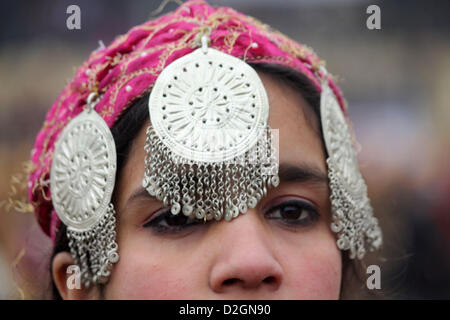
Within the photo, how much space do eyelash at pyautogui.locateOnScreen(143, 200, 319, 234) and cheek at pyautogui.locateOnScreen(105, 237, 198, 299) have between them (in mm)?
59

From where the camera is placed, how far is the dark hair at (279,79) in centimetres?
163

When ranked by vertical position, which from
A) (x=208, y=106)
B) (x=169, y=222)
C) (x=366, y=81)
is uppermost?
(x=366, y=81)

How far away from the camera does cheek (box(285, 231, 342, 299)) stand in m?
1.50

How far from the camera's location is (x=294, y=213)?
1610 mm

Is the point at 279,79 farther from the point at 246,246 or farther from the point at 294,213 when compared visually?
the point at 246,246

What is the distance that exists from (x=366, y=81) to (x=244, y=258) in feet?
17.3

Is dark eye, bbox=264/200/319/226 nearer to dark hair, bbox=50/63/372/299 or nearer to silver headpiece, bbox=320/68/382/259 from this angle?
silver headpiece, bbox=320/68/382/259

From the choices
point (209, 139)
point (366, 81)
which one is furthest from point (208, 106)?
point (366, 81)

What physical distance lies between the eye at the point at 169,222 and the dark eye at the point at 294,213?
0.70 feet

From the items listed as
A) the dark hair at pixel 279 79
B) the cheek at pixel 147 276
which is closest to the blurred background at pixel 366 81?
the dark hair at pixel 279 79

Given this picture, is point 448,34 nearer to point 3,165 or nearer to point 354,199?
point 3,165

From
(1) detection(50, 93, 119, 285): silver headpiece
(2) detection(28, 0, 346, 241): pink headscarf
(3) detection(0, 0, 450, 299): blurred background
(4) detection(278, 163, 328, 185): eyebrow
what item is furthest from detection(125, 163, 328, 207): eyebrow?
(3) detection(0, 0, 450, 299): blurred background

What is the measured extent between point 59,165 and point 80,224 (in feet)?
0.68
